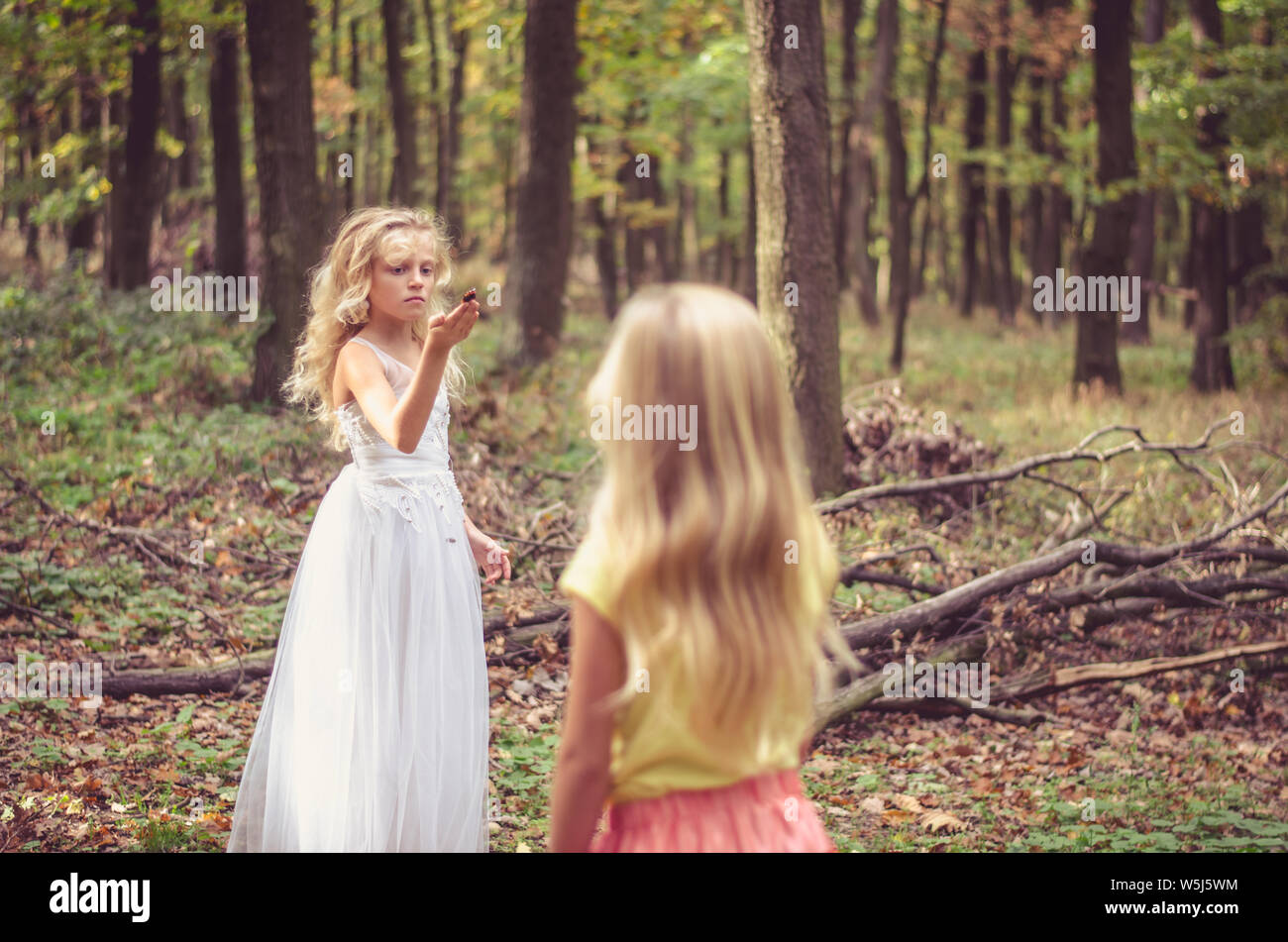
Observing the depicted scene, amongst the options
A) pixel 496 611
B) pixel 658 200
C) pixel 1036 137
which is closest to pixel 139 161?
pixel 496 611

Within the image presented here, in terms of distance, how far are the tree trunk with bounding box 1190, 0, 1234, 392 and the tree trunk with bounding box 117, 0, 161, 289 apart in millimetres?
14150

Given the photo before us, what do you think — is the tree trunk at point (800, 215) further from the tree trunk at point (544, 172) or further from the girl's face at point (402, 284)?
the tree trunk at point (544, 172)

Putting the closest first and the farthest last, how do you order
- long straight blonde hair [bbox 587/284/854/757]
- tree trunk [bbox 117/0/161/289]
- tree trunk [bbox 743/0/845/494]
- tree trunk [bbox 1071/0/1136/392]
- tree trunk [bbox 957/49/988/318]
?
1. long straight blonde hair [bbox 587/284/854/757]
2. tree trunk [bbox 743/0/845/494]
3. tree trunk [bbox 1071/0/1136/392]
4. tree trunk [bbox 117/0/161/289]
5. tree trunk [bbox 957/49/988/318]

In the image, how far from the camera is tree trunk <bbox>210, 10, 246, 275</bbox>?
46.8 ft

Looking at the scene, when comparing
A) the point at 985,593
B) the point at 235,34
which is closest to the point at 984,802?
the point at 985,593

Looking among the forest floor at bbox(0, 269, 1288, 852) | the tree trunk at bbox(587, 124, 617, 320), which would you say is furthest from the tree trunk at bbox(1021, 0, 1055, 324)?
the forest floor at bbox(0, 269, 1288, 852)

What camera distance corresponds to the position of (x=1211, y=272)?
1525cm

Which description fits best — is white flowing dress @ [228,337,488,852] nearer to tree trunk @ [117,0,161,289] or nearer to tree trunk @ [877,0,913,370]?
tree trunk @ [877,0,913,370]

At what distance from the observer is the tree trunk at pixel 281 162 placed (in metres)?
10.0

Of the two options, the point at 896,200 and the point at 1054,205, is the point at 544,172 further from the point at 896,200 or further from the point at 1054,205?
the point at 1054,205

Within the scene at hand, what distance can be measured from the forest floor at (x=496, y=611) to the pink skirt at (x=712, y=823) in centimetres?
271

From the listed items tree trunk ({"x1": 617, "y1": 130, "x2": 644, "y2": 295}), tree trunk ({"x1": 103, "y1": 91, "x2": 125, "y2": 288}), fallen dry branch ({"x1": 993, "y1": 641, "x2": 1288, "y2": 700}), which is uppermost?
tree trunk ({"x1": 617, "y1": 130, "x2": 644, "y2": 295})

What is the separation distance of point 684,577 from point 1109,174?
14.2 meters
